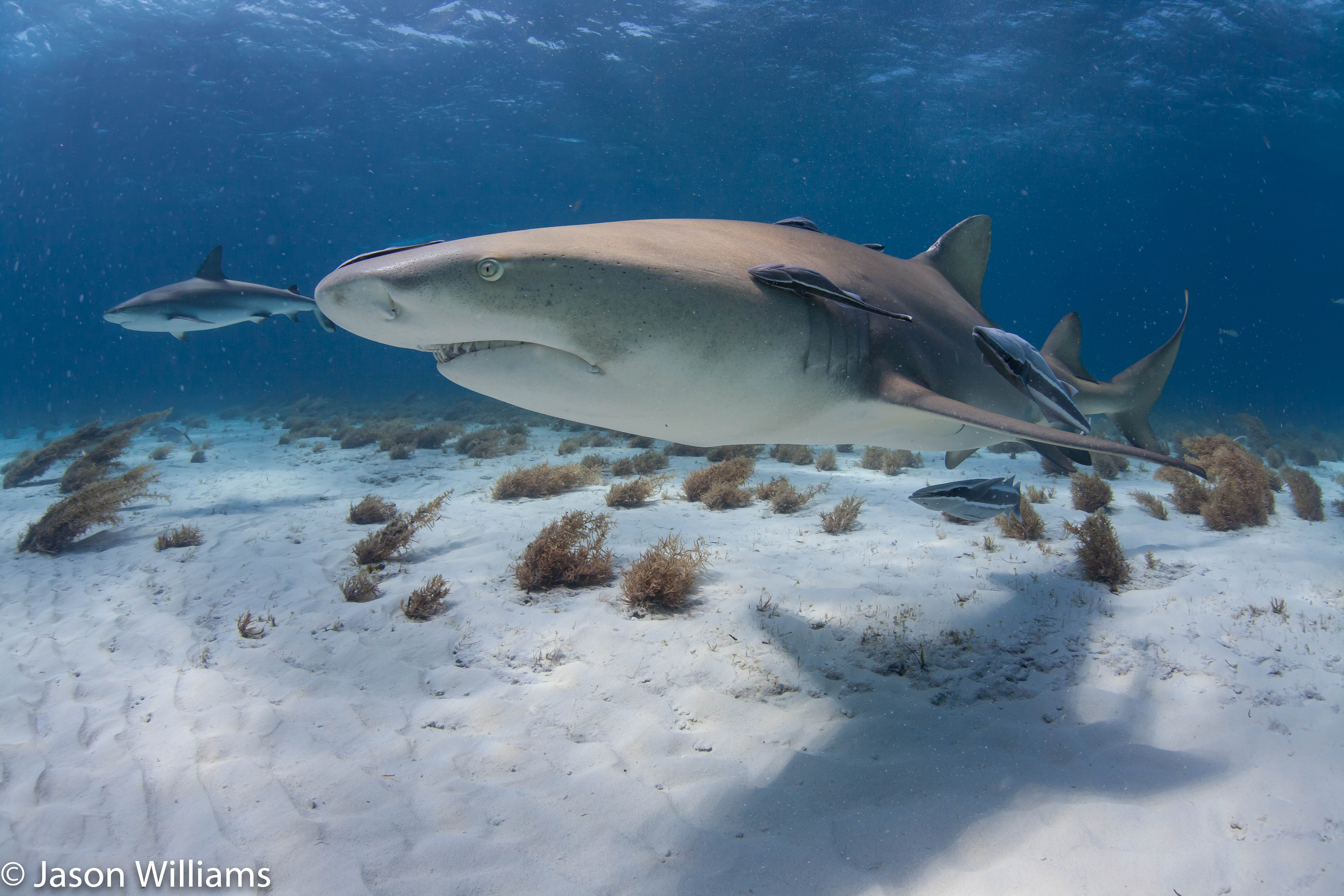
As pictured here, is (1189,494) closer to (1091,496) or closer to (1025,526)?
(1091,496)

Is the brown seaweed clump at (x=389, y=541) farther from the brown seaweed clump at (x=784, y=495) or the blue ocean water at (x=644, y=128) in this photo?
the blue ocean water at (x=644, y=128)

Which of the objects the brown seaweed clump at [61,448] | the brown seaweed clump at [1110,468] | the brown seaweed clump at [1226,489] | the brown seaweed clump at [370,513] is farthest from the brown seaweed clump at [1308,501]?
the brown seaweed clump at [61,448]

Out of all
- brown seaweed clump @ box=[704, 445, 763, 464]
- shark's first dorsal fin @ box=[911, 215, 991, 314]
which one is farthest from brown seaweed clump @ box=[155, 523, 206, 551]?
shark's first dorsal fin @ box=[911, 215, 991, 314]

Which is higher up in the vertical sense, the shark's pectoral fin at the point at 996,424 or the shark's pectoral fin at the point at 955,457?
the shark's pectoral fin at the point at 996,424

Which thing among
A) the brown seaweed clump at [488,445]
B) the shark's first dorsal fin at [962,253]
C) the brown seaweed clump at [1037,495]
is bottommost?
the brown seaweed clump at [488,445]

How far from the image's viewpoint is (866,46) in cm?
2466

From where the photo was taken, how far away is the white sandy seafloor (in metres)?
1.89

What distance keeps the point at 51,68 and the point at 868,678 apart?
48.3 meters

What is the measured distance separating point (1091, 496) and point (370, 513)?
31.0ft

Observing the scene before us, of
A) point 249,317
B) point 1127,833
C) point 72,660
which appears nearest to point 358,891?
point 1127,833

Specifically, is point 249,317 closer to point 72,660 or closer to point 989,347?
point 72,660

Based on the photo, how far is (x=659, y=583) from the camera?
12.8ft

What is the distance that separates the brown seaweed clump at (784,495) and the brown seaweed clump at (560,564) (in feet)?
9.03

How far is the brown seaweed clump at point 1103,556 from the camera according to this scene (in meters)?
4.25
